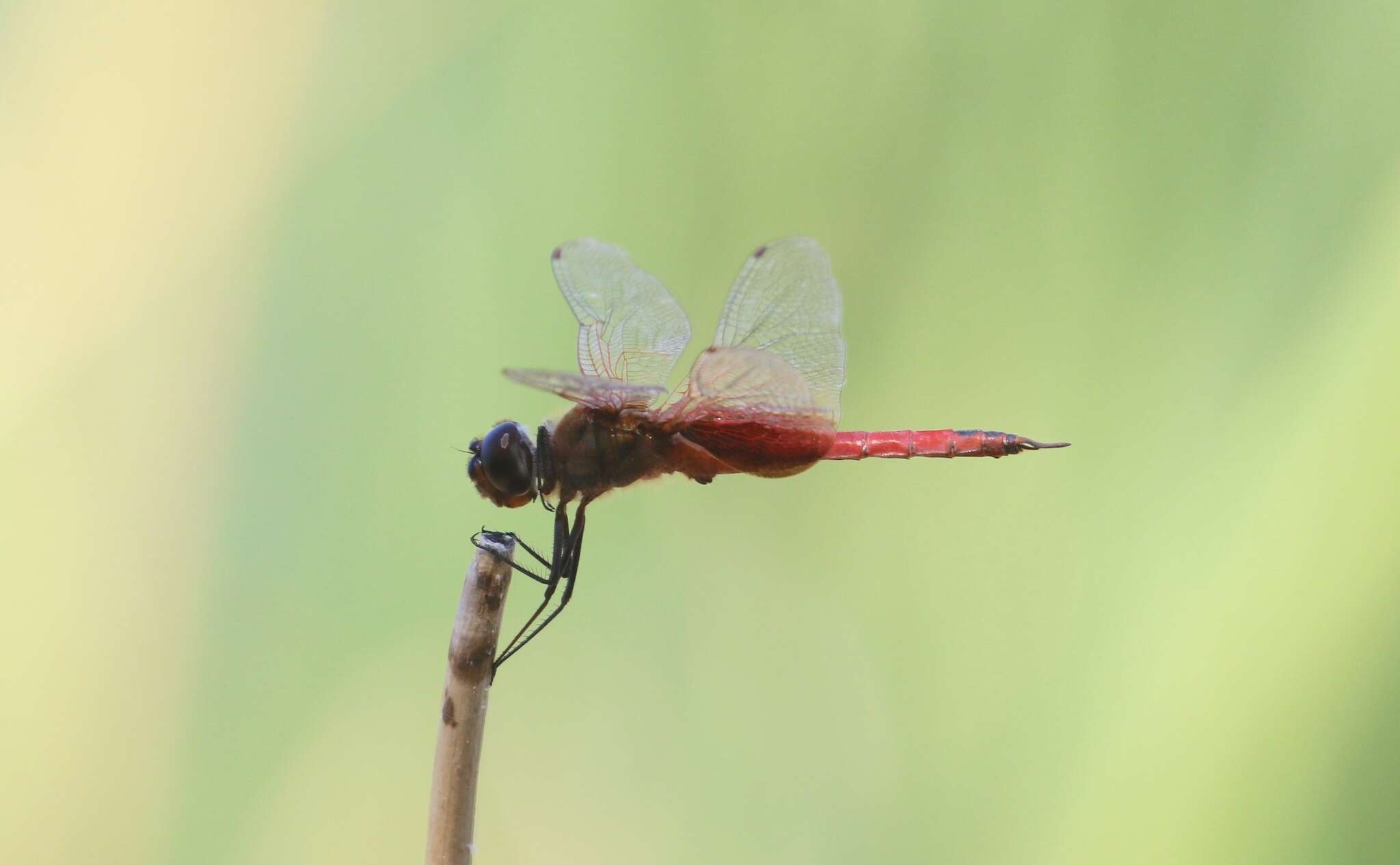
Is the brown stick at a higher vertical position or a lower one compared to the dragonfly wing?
lower

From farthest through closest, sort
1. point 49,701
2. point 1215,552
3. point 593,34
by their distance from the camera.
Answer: point 593,34 → point 49,701 → point 1215,552

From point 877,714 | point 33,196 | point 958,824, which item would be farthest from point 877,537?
point 33,196

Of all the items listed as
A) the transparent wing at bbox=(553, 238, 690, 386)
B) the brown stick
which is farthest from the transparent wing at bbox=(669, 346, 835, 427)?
the brown stick

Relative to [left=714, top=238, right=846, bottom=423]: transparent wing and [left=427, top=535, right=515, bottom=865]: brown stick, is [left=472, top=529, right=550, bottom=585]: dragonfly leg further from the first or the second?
[left=714, top=238, right=846, bottom=423]: transparent wing

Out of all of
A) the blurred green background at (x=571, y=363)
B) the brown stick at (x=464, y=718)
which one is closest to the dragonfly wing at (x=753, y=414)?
the blurred green background at (x=571, y=363)

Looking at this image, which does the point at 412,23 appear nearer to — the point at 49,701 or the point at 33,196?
the point at 33,196
